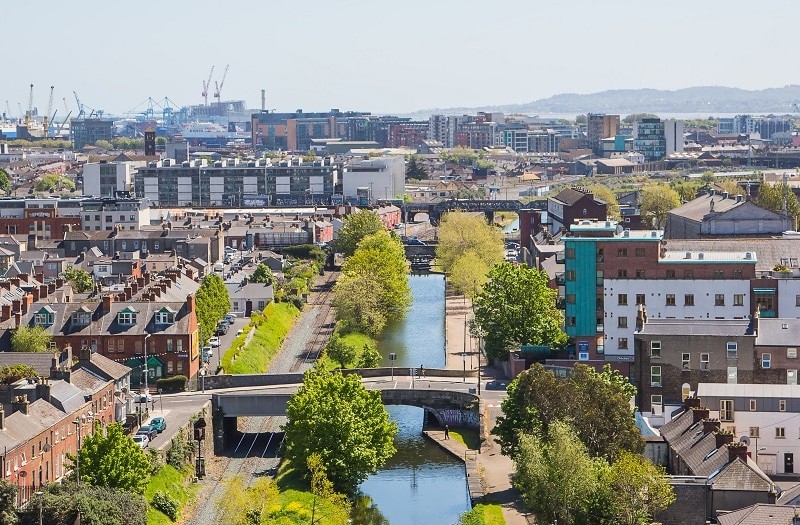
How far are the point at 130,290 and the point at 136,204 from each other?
4435cm

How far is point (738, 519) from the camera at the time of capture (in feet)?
120

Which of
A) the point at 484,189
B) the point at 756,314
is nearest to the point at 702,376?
the point at 756,314

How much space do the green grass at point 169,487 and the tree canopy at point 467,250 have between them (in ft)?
132

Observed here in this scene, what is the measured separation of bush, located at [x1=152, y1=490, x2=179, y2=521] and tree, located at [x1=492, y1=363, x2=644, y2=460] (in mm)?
9611

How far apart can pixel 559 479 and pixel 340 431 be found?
8.89 metres

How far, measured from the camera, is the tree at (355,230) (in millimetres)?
108938

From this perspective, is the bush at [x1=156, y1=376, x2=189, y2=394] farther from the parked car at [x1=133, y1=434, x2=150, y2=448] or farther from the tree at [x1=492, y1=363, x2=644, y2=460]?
the tree at [x1=492, y1=363, x2=644, y2=460]

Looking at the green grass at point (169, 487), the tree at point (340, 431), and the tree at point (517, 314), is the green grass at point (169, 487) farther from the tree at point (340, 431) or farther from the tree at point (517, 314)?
the tree at point (517, 314)

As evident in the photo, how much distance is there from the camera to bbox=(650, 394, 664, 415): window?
50656mm

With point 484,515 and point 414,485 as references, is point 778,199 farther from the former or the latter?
point 484,515

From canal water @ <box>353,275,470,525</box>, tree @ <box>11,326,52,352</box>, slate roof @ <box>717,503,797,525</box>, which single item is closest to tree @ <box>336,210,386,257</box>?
canal water @ <box>353,275,470,525</box>

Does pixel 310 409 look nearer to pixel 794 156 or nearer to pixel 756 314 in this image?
pixel 756 314

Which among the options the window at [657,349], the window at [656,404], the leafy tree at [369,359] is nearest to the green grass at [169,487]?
the window at [656,404]

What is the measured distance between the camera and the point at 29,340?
2312 inches
